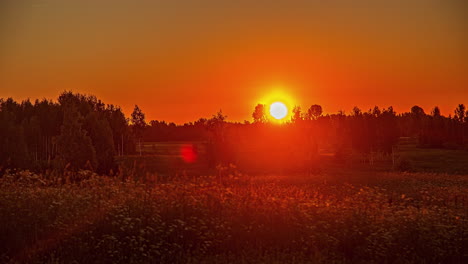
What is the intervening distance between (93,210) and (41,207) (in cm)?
130

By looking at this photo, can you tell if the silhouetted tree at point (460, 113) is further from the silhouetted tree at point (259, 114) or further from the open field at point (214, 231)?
the open field at point (214, 231)

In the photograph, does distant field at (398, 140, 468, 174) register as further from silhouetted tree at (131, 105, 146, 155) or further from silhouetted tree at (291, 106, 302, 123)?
silhouetted tree at (131, 105, 146, 155)

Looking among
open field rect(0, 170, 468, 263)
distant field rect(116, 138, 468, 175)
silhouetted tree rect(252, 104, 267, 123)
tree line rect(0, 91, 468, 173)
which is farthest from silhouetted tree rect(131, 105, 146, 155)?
open field rect(0, 170, 468, 263)

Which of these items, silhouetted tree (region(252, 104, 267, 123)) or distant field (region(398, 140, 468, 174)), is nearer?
distant field (region(398, 140, 468, 174))

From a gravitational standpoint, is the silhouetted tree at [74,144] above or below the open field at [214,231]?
above

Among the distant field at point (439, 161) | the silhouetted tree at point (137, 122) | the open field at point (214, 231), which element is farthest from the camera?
the silhouetted tree at point (137, 122)

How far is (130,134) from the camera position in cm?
9750

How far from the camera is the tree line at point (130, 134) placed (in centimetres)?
5418

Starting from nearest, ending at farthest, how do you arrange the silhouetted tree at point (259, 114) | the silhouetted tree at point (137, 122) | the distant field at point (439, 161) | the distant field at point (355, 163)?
the distant field at point (355, 163) → the distant field at point (439, 161) → the silhouetted tree at point (137, 122) → the silhouetted tree at point (259, 114)

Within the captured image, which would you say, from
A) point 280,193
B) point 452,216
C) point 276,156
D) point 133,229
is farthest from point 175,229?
point 276,156

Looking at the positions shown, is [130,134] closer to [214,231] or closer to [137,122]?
[137,122]

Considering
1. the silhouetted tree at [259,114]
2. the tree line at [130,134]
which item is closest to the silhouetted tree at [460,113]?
the tree line at [130,134]

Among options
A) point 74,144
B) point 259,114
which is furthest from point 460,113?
point 74,144

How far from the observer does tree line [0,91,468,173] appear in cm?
5418
